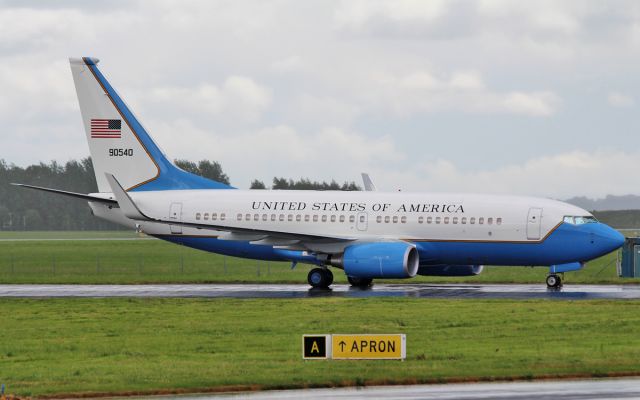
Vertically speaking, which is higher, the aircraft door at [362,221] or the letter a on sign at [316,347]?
the aircraft door at [362,221]

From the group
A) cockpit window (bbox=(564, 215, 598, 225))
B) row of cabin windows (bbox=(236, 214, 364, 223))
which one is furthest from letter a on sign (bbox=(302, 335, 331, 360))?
row of cabin windows (bbox=(236, 214, 364, 223))

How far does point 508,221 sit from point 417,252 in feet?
11.8

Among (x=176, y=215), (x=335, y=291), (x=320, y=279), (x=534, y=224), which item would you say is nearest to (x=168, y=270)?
(x=176, y=215)

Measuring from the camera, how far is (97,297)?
40625 millimetres

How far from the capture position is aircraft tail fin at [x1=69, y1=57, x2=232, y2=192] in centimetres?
4941

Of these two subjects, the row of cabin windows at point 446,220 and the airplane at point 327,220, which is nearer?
the airplane at point 327,220

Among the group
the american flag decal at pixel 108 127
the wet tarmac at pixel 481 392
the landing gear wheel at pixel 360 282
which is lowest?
the wet tarmac at pixel 481 392

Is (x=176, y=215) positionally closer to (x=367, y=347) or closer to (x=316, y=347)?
(x=316, y=347)

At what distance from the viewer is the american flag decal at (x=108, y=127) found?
49.8m

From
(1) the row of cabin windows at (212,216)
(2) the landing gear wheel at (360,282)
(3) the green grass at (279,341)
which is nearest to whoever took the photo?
(3) the green grass at (279,341)

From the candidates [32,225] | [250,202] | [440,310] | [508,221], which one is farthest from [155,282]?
[32,225]

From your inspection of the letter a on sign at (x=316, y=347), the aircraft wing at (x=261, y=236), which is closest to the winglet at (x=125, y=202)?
the aircraft wing at (x=261, y=236)

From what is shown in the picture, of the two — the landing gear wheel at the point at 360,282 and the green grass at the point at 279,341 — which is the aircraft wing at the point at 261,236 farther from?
the green grass at the point at 279,341

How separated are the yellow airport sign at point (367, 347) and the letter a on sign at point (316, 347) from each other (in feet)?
0.45
